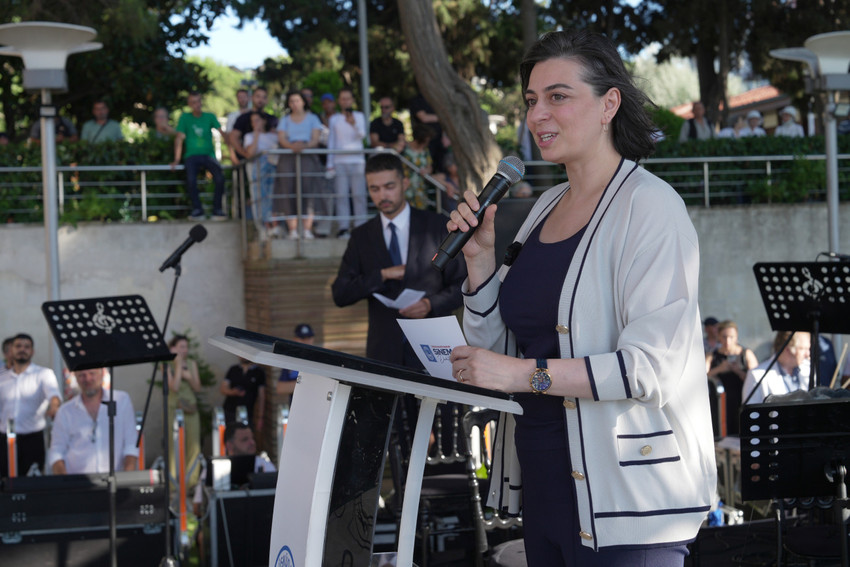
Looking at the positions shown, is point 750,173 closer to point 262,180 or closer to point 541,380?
point 262,180

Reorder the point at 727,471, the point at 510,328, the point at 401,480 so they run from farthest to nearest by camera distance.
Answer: the point at 727,471 → the point at 401,480 → the point at 510,328

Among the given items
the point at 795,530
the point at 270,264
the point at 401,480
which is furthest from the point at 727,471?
the point at 270,264

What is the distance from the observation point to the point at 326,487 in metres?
2.18

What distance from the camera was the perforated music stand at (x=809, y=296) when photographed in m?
5.04

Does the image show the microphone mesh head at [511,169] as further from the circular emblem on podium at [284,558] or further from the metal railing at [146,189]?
the metal railing at [146,189]

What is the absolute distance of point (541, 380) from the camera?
83.4 inches

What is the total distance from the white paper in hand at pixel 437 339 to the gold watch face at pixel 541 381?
335 millimetres

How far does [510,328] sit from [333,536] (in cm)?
66

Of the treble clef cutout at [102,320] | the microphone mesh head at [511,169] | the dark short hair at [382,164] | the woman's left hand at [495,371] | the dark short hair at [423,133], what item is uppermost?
the dark short hair at [423,133]

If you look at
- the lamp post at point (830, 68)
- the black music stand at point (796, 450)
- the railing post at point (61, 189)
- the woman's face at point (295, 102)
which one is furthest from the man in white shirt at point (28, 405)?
the lamp post at point (830, 68)

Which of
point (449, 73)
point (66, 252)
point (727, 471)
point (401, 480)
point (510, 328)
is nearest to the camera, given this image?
point (510, 328)

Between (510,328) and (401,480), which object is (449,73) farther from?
(510,328)

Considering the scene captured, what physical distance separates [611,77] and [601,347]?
637mm

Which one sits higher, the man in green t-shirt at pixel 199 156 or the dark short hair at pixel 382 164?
the man in green t-shirt at pixel 199 156
